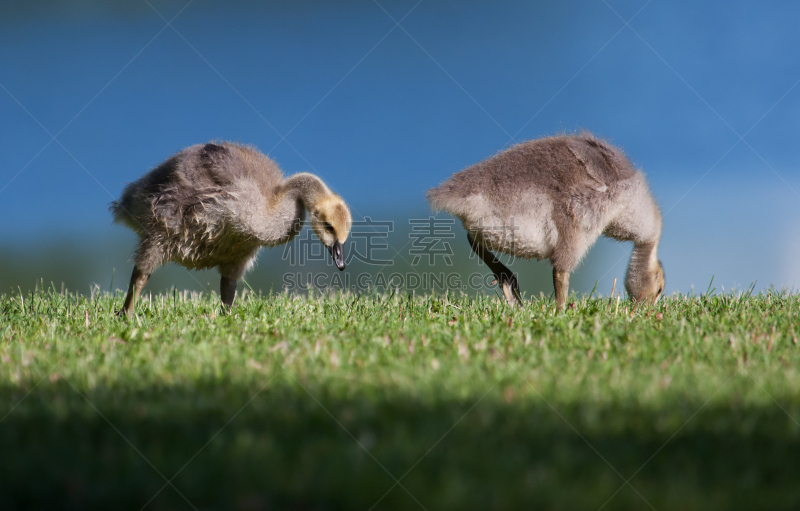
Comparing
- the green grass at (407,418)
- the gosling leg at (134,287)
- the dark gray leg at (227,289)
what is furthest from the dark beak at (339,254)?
the gosling leg at (134,287)

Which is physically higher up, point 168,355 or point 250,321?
point 250,321

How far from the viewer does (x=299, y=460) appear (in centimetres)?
220

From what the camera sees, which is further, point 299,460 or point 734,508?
point 299,460

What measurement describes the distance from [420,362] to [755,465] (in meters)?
1.78

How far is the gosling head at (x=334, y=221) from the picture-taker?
655 cm

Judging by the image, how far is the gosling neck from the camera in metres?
6.62

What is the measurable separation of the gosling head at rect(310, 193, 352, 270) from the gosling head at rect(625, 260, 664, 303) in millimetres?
4078

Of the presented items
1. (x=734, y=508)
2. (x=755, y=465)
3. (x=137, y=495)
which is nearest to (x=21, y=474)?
(x=137, y=495)

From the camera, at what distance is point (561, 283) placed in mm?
6473

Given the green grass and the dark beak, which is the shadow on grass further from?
the dark beak

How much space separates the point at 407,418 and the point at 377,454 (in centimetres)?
41

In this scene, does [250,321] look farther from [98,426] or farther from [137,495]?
[137,495]

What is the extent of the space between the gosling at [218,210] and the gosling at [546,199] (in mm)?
1322

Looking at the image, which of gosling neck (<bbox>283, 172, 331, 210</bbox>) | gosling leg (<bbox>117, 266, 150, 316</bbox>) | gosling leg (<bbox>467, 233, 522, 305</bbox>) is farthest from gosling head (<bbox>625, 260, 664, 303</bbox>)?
gosling leg (<bbox>117, 266, 150, 316</bbox>)
